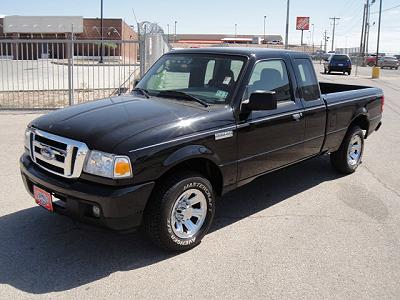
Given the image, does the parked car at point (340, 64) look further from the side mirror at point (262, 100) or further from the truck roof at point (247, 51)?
the side mirror at point (262, 100)

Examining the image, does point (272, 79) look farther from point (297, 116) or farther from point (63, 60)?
point (63, 60)

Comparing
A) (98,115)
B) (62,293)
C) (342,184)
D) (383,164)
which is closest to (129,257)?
(62,293)

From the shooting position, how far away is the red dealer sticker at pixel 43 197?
13.0 feet

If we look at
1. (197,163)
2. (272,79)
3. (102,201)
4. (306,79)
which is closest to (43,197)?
(102,201)

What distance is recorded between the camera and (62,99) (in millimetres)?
14320

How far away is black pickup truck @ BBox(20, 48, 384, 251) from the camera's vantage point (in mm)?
3697

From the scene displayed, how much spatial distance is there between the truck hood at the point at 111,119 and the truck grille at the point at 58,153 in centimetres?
6

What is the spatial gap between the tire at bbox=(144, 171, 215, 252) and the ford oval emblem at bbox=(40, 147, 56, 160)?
0.95 m

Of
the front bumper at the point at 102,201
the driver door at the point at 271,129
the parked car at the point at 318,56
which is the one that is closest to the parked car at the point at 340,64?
the driver door at the point at 271,129

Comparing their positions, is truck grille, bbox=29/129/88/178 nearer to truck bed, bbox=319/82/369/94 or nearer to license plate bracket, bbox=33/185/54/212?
license plate bracket, bbox=33/185/54/212

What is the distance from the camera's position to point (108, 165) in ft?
11.9

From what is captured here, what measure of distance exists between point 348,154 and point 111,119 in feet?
13.5

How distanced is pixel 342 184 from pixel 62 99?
10321 mm

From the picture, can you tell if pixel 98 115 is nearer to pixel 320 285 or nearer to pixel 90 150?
pixel 90 150
